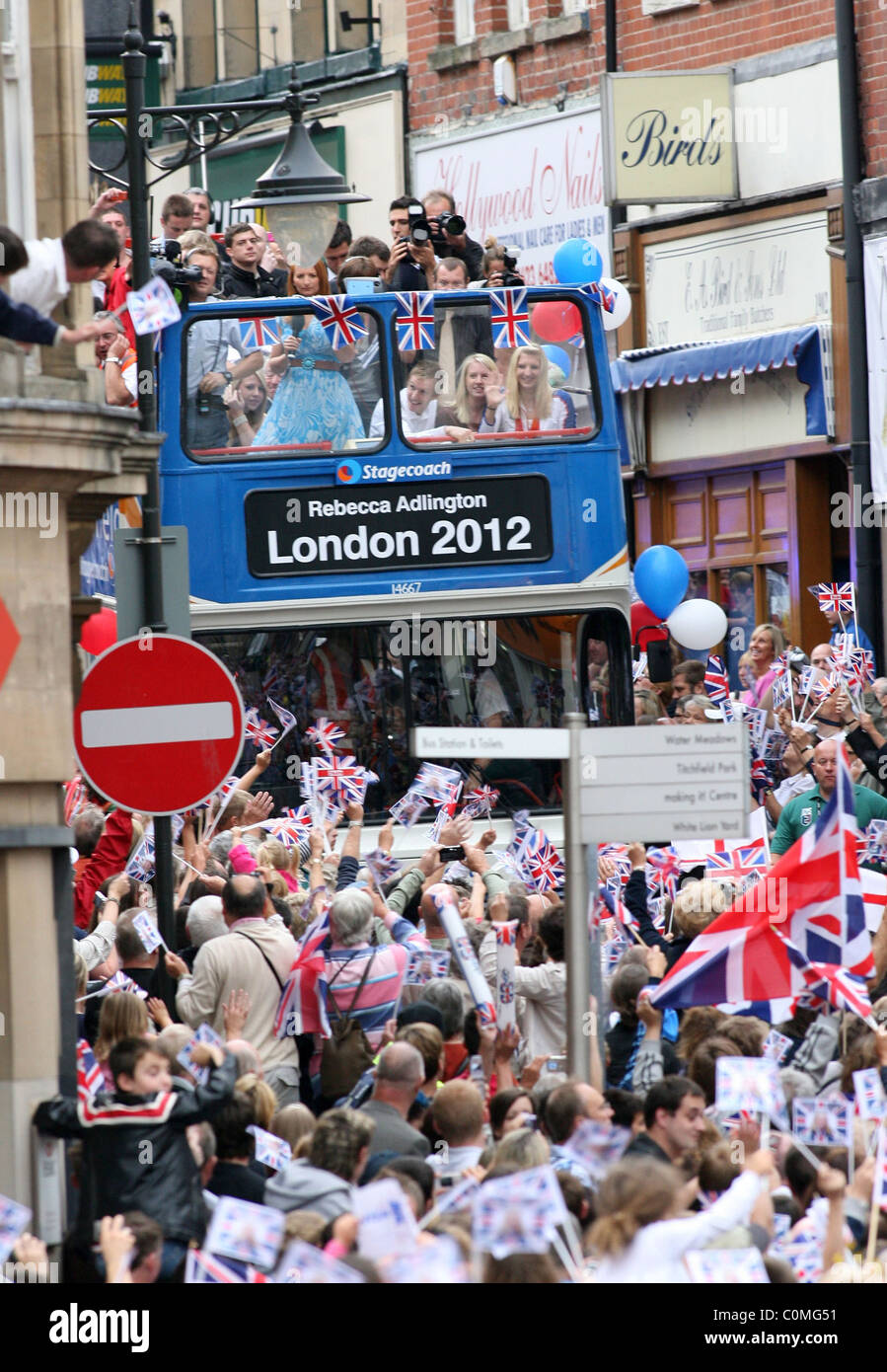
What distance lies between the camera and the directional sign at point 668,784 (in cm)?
830

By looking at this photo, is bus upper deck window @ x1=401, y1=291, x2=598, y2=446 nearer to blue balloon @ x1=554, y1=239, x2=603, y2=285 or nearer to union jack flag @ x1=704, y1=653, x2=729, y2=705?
union jack flag @ x1=704, y1=653, x2=729, y2=705

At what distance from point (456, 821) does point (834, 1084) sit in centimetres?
381

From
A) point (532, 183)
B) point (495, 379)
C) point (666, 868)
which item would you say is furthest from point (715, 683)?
point (532, 183)

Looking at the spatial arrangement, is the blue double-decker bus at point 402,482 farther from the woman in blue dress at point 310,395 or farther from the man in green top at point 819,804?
the man in green top at point 819,804

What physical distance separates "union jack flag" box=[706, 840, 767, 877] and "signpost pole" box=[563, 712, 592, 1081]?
305 cm

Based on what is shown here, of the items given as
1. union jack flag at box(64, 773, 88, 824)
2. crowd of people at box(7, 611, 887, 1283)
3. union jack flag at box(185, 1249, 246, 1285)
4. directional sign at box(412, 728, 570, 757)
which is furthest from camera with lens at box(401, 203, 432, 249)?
union jack flag at box(185, 1249, 246, 1285)

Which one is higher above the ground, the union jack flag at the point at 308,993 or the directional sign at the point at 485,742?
the directional sign at the point at 485,742

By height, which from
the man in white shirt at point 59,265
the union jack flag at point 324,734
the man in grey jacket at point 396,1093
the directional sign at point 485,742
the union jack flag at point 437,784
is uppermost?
the man in white shirt at point 59,265

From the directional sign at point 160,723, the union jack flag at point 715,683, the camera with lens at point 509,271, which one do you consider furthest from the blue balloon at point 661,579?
the directional sign at point 160,723

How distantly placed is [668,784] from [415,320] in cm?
656

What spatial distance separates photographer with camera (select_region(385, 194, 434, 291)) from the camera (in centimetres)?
1484

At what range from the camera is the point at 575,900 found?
830 cm

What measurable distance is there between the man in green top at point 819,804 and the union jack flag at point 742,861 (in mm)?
1258

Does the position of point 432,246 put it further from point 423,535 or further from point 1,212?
point 1,212
